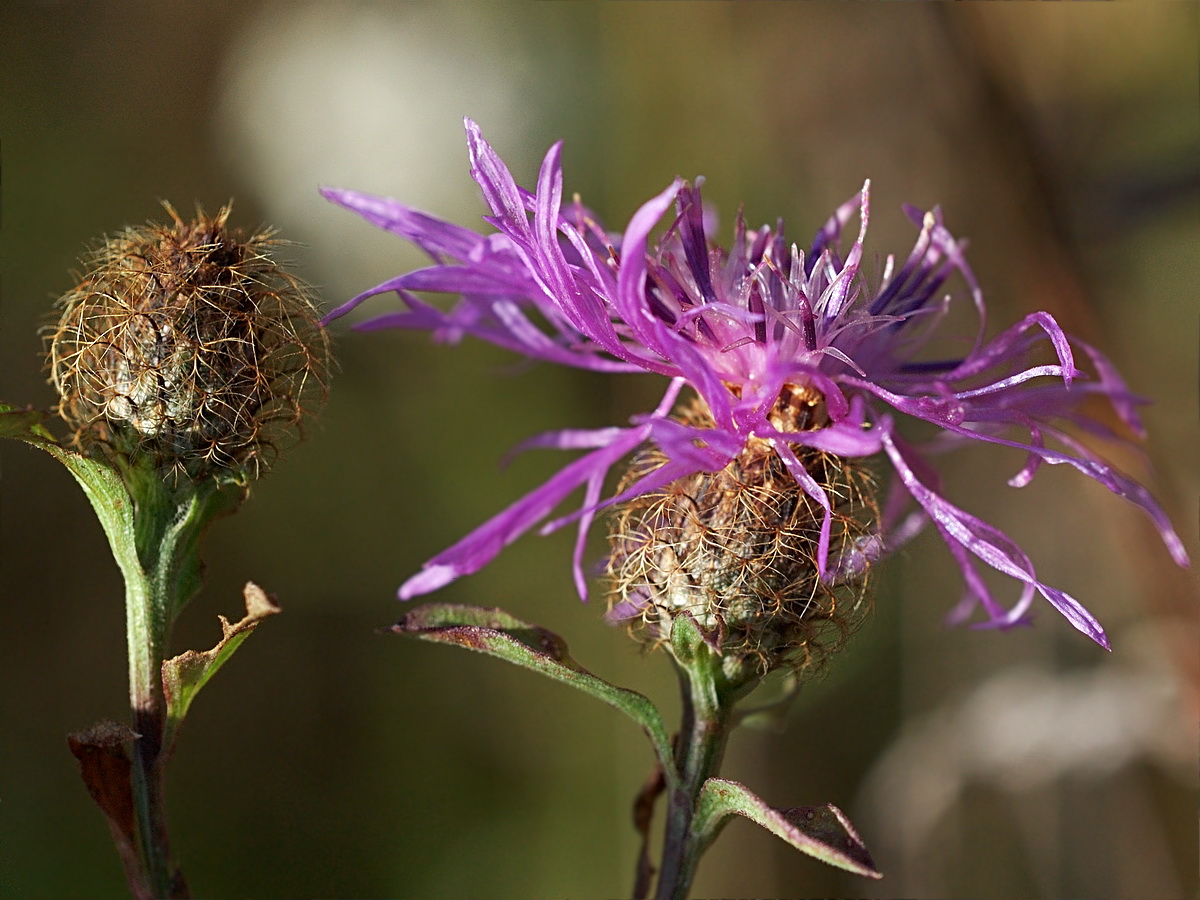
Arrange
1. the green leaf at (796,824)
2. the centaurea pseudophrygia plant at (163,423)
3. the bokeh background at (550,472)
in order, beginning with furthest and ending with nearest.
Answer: the bokeh background at (550,472) → the centaurea pseudophrygia plant at (163,423) → the green leaf at (796,824)

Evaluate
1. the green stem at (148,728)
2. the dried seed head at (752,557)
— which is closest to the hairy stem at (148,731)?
the green stem at (148,728)

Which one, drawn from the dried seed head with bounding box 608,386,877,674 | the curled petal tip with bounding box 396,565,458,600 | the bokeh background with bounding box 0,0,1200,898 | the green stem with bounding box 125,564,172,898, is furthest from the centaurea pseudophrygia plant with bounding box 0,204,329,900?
the bokeh background with bounding box 0,0,1200,898

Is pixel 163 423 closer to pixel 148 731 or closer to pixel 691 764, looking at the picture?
pixel 148 731

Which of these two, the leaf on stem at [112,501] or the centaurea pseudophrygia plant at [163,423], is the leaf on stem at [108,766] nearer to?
the centaurea pseudophrygia plant at [163,423]

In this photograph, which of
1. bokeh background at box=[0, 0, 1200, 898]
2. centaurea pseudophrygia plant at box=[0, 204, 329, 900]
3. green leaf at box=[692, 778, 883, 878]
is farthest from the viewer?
bokeh background at box=[0, 0, 1200, 898]

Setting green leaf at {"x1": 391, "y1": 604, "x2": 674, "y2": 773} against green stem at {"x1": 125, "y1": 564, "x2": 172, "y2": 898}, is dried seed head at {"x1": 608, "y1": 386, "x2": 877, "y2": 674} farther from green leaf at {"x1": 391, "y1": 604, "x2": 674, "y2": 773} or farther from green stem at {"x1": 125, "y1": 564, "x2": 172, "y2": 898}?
green stem at {"x1": 125, "y1": 564, "x2": 172, "y2": 898}

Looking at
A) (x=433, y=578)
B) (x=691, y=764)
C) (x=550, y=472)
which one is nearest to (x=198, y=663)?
(x=433, y=578)
